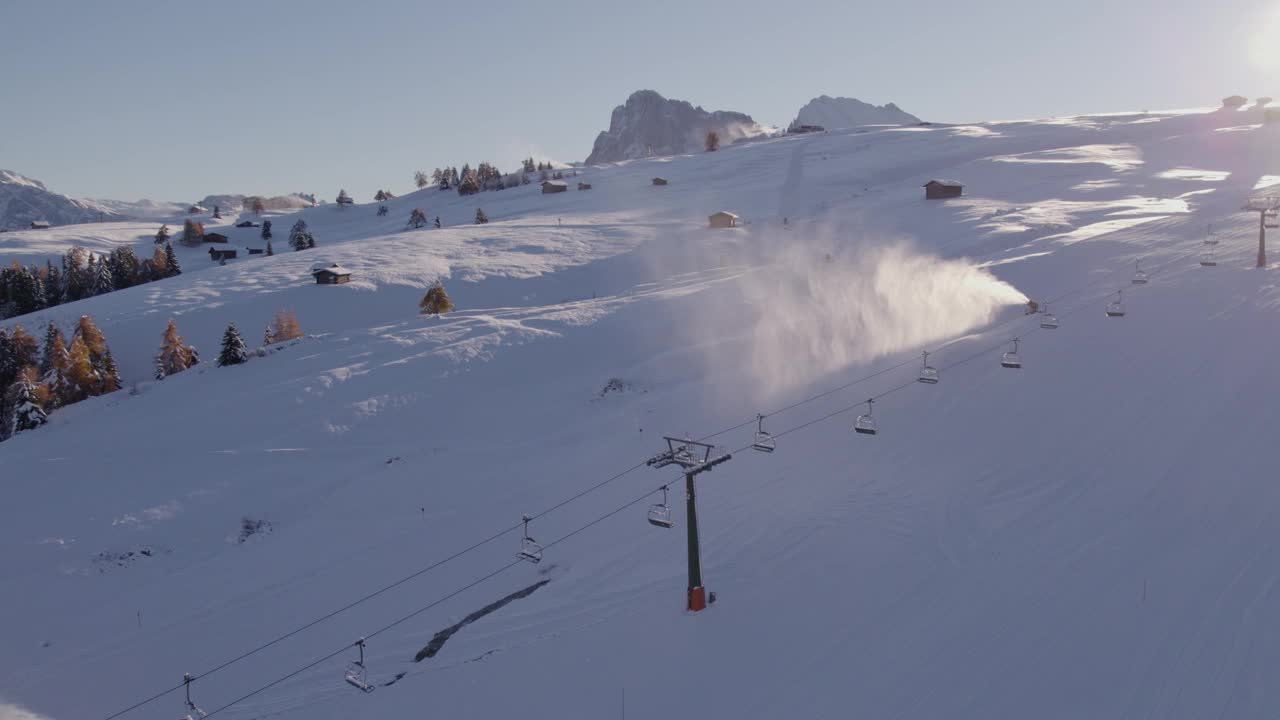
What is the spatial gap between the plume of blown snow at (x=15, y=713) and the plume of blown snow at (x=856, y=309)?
1104 inches

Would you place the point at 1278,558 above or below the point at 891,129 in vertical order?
below

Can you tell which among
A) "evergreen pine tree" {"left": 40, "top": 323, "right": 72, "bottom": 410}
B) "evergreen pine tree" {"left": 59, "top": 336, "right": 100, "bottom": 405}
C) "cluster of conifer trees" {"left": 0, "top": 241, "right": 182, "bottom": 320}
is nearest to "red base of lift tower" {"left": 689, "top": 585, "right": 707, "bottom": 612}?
"evergreen pine tree" {"left": 40, "top": 323, "right": 72, "bottom": 410}

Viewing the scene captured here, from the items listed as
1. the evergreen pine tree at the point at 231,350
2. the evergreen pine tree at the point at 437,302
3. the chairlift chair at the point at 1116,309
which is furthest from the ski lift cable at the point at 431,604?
the evergreen pine tree at the point at 437,302

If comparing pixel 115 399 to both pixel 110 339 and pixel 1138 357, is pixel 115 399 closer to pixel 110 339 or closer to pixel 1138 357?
pixel 110 339

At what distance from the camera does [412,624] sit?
22578mm

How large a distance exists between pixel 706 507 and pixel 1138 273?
1261 inches

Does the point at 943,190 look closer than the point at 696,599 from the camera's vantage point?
No

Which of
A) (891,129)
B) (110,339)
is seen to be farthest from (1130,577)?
(891,129)

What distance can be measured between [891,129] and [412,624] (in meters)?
162

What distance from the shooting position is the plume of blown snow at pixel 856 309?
133 ft

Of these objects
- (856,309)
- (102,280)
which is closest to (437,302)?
(856,309)

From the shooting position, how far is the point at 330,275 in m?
67.5

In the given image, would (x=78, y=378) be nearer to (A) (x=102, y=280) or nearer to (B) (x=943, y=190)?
(A) (x=102, y=280)

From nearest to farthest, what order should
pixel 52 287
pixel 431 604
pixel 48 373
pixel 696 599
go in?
pixel 696 599 → pixel 431 604 → pixel 48 373 → pixel 52 287
